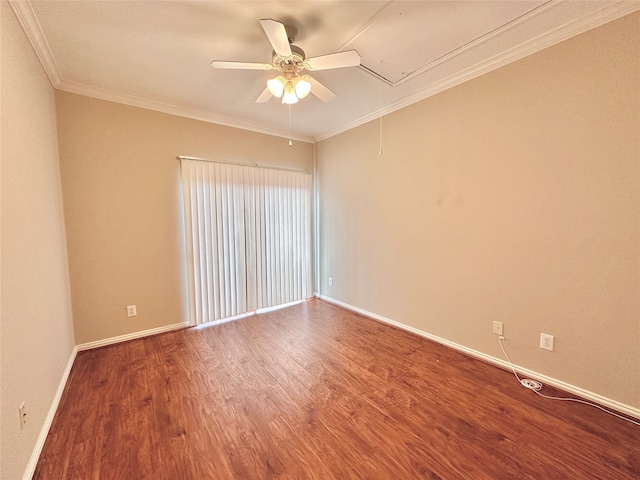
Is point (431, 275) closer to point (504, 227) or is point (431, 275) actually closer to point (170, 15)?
point (504, 227)

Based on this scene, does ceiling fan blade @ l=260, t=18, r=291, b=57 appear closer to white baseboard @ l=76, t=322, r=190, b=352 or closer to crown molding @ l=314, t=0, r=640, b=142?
crown molding @ l=314, t=0, r=640, b=142

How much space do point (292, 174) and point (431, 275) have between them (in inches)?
93.2

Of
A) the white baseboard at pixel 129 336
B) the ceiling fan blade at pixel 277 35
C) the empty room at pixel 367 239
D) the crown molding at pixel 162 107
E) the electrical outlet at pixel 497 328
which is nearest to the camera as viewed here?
the ceiling fan blade at pixel 277 35

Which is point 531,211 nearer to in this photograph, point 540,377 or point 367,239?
point 540,377

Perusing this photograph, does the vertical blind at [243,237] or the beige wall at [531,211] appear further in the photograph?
the vertical blind at [243,237]

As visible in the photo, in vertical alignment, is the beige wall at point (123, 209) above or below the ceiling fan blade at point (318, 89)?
below

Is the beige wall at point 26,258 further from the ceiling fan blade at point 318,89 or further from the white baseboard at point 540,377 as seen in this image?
the white baseboard at point 540,377

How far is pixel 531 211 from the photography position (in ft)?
6.52

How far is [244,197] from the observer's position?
3367mm

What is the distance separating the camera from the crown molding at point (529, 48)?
1.56 m

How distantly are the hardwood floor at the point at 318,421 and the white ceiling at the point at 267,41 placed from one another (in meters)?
2.54

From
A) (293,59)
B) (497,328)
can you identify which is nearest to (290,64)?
(293,59)

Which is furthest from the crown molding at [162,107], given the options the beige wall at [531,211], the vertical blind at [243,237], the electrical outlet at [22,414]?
the electrical outlet at [22,414]

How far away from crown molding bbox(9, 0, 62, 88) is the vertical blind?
3.81 ft
